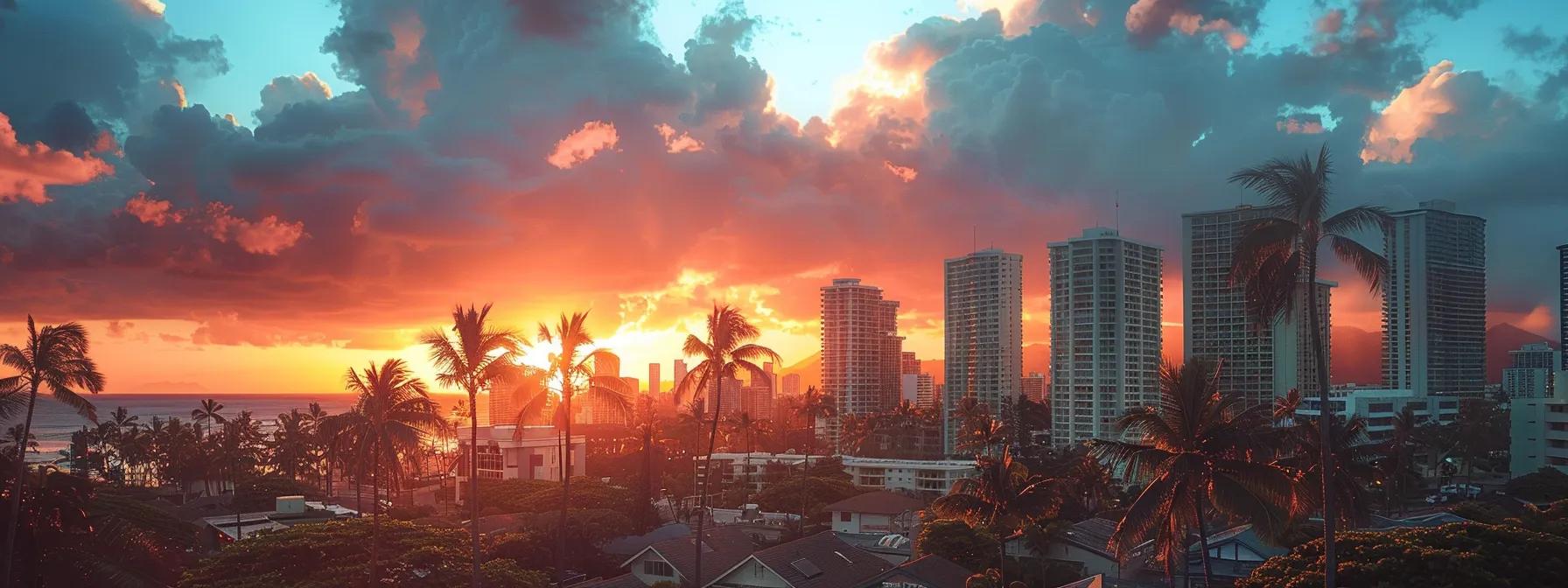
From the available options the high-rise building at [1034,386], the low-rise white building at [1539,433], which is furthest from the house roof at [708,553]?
the high-rise building at [1034,386]

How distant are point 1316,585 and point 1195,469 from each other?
3.14 metres

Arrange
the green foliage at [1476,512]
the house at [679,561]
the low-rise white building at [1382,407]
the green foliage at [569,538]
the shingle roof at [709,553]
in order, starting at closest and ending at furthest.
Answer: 1. the green foliage at [1476,512]
2. the house at [679,561]
3. the shingle roof at [709,553]
4. the green foliage at [569,538]
5. the low-rise white building at [1382,407]

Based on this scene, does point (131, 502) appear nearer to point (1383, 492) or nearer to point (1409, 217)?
point (1383, 492)

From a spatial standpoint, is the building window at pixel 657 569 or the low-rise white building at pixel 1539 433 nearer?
the building window at pixel 657 569

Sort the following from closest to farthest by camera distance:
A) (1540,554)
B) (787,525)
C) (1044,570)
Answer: (1540,554) → (1044,570) → (787,525)

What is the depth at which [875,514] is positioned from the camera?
191 feet

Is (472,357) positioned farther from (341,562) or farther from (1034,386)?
(1034,386)

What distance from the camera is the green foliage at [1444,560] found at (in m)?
17.7

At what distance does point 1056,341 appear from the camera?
103 metres

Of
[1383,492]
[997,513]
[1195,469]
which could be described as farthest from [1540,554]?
[1383,492]

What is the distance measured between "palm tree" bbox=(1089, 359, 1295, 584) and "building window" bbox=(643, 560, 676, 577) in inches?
821

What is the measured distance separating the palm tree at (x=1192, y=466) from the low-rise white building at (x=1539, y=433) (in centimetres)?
7710

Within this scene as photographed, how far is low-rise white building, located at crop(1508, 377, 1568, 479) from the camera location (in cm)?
7775

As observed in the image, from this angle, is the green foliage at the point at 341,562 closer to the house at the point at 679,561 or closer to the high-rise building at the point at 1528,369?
the house at the point at 679,561
